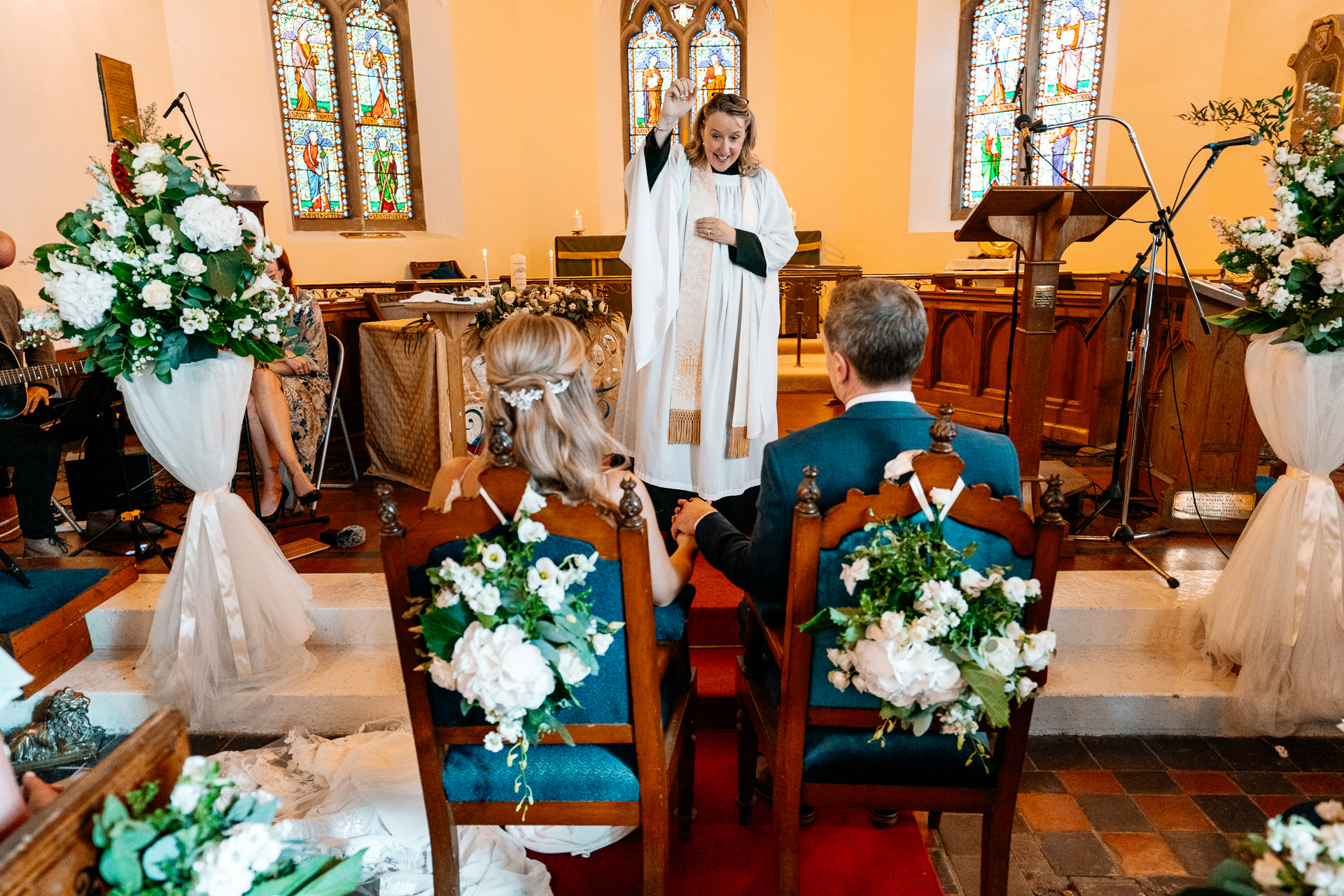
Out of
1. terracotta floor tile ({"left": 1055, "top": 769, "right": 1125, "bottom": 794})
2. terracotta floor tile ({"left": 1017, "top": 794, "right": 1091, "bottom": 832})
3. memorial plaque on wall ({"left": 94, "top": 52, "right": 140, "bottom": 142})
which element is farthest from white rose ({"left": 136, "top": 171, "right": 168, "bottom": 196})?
memorial plaque on wall ({"left": 94, "top": 52, "right": 140, "bottom": 142})

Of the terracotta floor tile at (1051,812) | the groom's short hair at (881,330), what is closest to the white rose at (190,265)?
the groom's short hair at (881,330)

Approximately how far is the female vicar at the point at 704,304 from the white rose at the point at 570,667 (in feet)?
6.68

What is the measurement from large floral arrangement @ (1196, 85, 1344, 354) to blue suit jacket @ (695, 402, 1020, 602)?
4.70 ft

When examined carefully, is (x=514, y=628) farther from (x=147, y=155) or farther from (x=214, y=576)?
(x=147, y=155)

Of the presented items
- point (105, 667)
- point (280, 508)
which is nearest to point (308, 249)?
point (280, 508)

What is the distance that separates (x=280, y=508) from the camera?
4477mm

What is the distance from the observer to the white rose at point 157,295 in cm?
237

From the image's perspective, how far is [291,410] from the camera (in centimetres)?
453

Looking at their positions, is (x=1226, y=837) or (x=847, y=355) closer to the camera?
(x=847, y=355)

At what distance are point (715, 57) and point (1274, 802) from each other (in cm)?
930

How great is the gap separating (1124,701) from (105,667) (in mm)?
3566

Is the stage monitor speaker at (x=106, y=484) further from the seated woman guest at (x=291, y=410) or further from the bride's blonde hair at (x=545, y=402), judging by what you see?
the bride's blonde hair at (x=545, y=402)

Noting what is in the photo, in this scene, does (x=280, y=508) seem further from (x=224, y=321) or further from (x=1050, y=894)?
(x=1050, y=894)

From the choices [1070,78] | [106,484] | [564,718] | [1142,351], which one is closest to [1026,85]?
[1070,78]
